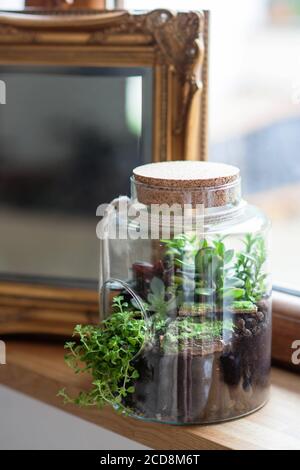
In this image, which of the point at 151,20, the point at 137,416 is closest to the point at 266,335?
the point at 137,416

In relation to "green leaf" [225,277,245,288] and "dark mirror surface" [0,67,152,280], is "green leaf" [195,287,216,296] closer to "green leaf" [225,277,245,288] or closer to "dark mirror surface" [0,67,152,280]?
"green leaf" [225,277,245,288]

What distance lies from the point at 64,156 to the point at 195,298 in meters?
0.29

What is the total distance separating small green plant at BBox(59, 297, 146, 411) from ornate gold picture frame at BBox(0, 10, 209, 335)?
23 centimetres

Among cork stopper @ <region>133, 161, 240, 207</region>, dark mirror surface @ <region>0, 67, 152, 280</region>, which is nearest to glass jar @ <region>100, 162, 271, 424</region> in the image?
cork stopper @ <region>133, 161, 240, 207</region>

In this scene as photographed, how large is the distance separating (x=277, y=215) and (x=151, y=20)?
352 millimetres

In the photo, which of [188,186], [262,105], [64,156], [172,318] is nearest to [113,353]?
[172,318]

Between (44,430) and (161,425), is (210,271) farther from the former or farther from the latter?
(44,430)

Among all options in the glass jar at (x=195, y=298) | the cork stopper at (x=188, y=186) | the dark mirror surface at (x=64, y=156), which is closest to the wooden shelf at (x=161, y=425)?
the glass jar at (x=195, y=298)

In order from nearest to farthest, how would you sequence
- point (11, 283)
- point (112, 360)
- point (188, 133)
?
1. point (112, 360)
2. point (188, 133)
3. point (11, 283)

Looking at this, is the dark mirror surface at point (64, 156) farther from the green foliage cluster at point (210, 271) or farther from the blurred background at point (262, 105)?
the green foliage cluster at point (210, 271)

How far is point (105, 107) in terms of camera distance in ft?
3.33

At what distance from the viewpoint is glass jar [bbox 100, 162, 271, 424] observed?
0.88 meters
